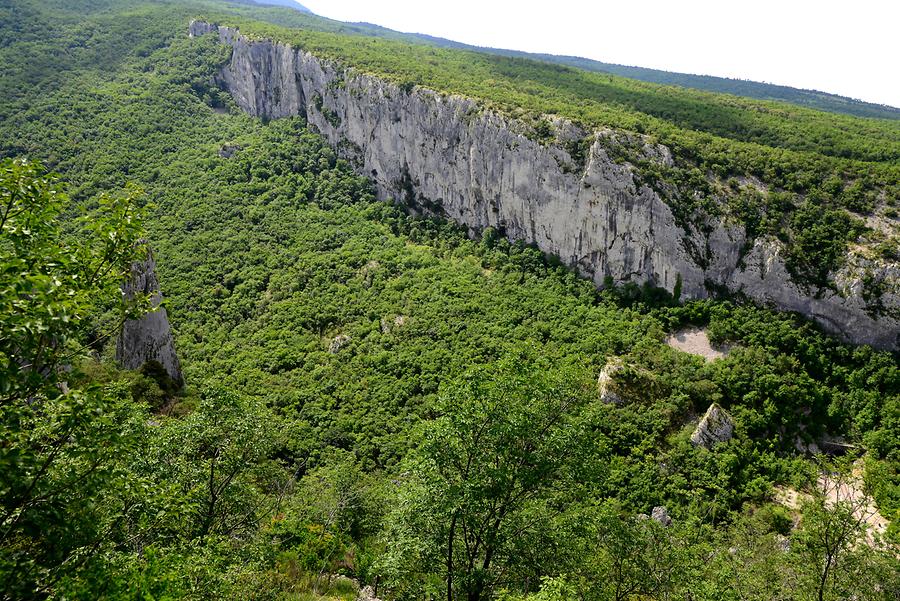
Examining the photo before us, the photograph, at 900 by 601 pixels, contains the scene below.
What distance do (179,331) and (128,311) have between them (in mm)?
46224

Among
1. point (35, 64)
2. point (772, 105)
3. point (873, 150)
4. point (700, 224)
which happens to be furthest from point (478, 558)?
point (35, 64)

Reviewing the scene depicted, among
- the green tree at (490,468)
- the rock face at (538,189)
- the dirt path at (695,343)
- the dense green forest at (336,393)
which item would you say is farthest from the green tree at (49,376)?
the rock face at (538,189)

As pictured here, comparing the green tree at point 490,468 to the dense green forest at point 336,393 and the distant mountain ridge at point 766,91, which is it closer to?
the dense green forest at point 336,393

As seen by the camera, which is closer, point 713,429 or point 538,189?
point 713,429

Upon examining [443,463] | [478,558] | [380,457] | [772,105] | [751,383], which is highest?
[772,105]

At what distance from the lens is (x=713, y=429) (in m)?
36.0

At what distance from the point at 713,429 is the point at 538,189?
27993 mm

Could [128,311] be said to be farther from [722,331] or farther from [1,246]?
[722,331]

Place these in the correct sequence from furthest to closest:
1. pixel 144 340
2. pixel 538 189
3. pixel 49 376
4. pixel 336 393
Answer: pixel 538 189
pixel 336 393
pixel 144 340
pixel 49 376

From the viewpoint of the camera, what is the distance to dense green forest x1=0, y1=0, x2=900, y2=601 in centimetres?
675

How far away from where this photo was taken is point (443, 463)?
1197cm

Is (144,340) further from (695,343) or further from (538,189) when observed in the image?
(695,343)

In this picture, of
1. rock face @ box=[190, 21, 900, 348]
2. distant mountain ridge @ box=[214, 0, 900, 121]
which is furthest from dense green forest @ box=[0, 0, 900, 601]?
distant mountain ridge @ box=[214, 0, 900, 121]

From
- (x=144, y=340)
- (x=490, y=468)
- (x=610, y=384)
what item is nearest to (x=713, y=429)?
(x=610, y=384)
